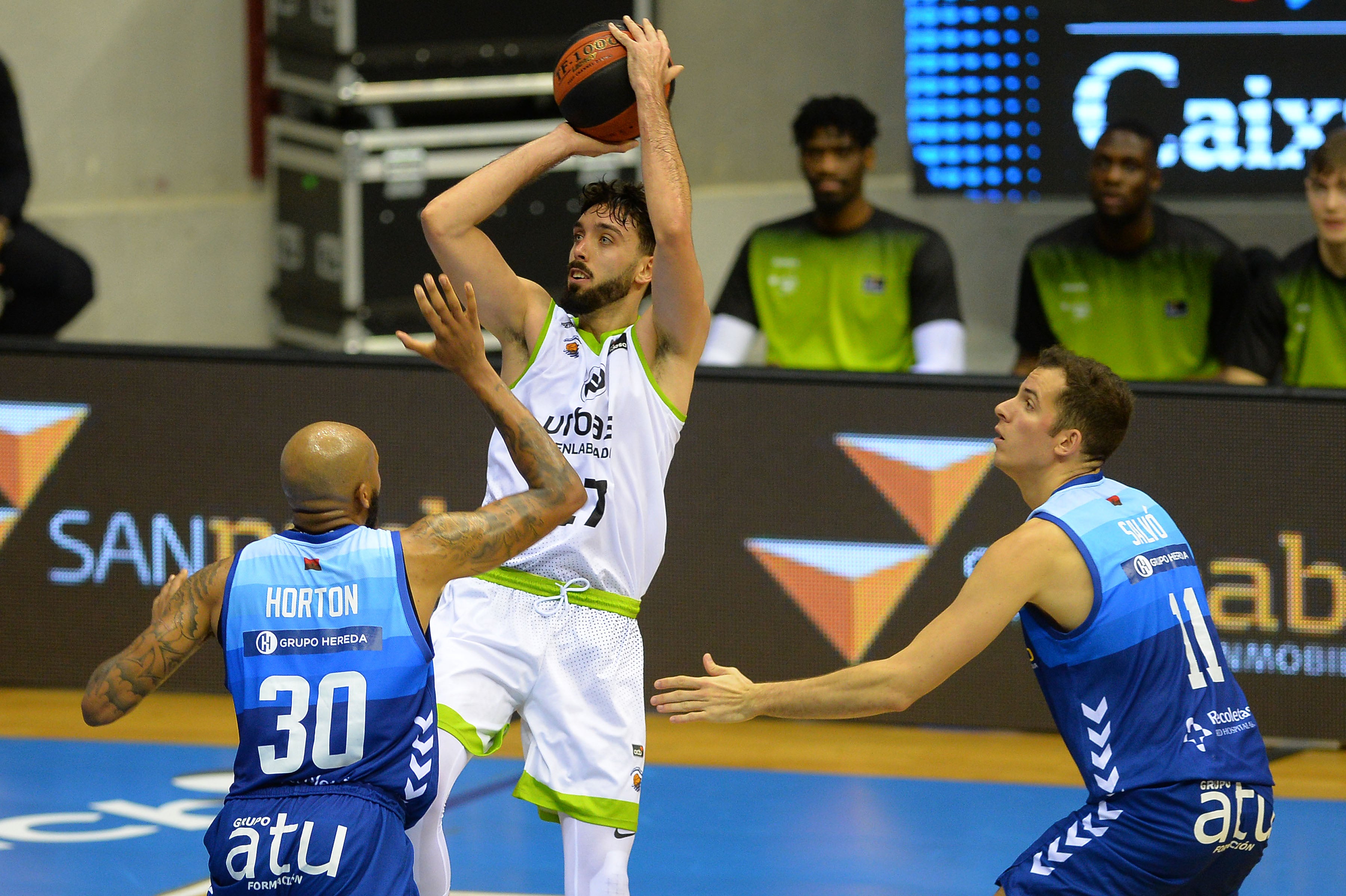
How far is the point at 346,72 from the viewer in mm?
10359

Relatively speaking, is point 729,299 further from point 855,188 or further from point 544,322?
point 544,322

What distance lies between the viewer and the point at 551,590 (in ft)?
15.2

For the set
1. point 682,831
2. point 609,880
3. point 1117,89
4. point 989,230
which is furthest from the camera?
point 989,230

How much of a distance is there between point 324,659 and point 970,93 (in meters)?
6.18

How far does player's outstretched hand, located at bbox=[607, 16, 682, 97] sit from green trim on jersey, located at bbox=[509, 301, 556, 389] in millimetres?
691

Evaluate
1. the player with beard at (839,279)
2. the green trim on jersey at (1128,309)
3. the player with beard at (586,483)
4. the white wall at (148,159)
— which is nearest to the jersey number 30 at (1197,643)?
the player with beard at (586,483)

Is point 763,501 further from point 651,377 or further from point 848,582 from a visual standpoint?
point 651,377

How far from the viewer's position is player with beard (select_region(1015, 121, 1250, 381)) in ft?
25.2

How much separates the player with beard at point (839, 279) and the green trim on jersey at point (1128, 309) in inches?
22.0

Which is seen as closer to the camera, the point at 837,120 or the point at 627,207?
the point at 627,207

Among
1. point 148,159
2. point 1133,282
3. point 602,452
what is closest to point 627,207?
point 602,452

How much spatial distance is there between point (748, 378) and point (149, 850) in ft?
9.85

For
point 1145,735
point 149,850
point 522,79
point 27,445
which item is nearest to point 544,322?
point 1145,735

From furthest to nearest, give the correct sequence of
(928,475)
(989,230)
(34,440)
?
(989,230) < (34,440) < (928,475)
